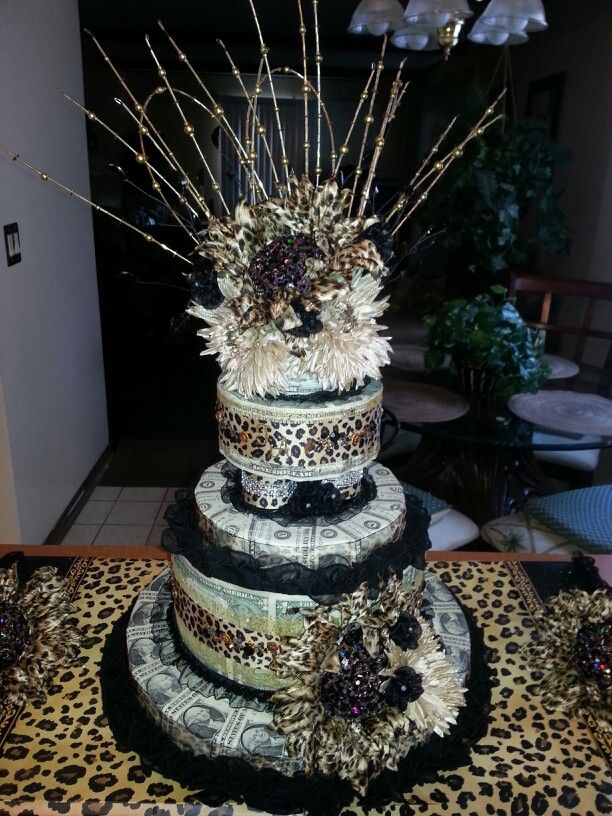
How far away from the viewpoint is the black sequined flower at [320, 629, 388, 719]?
85 centimetres

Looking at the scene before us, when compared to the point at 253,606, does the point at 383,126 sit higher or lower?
higher

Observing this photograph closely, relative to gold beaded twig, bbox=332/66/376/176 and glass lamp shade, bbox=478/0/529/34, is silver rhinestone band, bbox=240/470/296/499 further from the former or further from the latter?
glass lamp shade, bbox=478/0/529/34

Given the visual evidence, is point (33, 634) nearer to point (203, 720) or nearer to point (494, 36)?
point (203, 720)

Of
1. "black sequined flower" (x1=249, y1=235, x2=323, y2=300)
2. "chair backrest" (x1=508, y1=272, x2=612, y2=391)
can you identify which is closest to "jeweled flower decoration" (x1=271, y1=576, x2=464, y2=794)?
"black sequined flower" (x1=249, y1=235, x2=323, y2=300)

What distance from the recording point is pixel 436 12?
228 cm

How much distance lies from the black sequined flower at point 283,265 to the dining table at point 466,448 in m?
1.28

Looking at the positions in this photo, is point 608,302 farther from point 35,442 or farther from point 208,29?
point 208,29

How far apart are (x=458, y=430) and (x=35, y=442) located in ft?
4.56

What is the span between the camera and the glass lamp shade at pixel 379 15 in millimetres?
2549

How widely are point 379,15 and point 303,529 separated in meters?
2.31

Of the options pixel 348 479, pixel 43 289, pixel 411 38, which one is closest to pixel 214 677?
pixel 348 479

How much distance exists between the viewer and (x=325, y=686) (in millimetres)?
862

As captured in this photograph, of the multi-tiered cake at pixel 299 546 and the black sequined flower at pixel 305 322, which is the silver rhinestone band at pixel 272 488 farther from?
the black sequined flower at pixel 305 322

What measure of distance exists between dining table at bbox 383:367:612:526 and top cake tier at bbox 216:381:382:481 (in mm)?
1130
